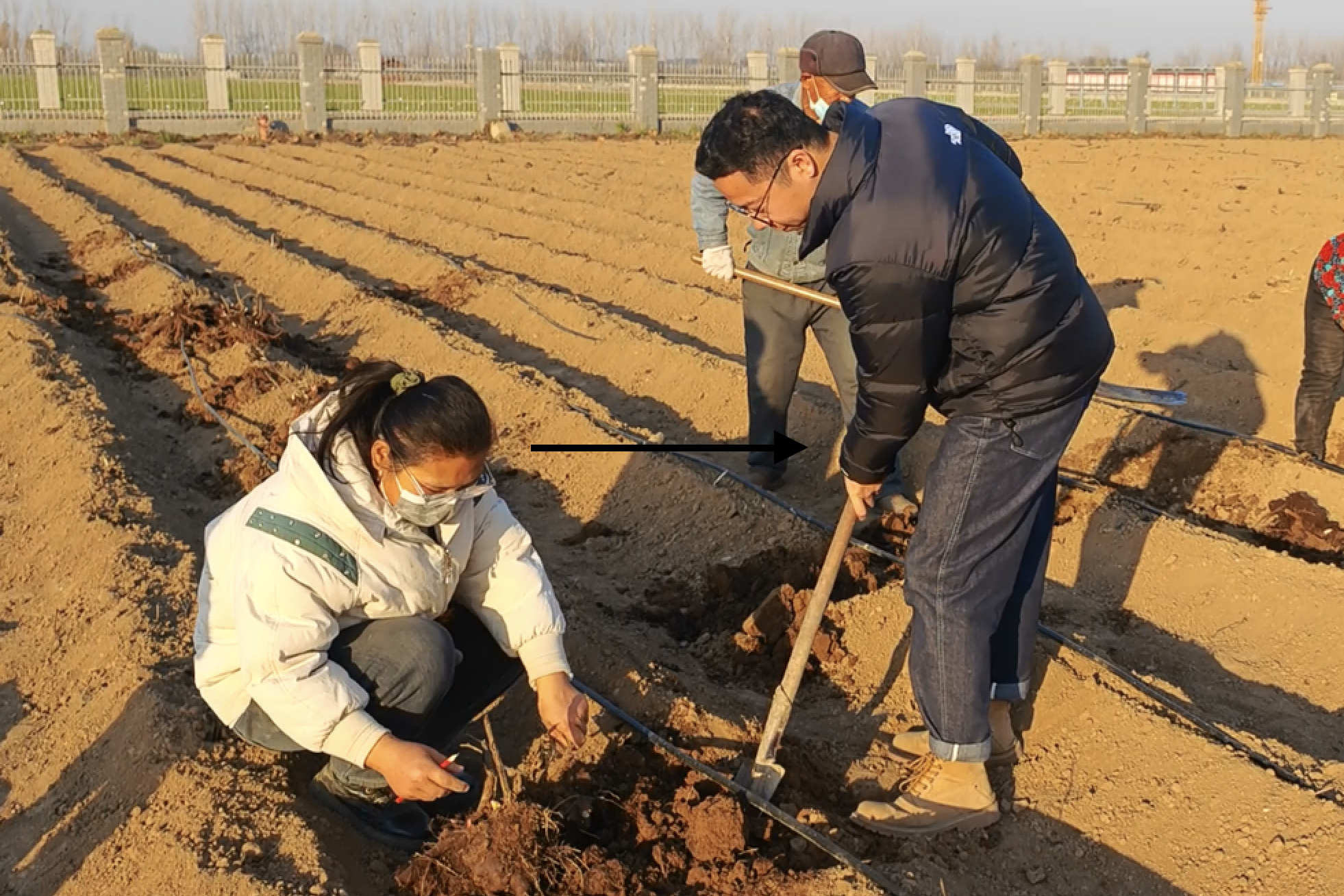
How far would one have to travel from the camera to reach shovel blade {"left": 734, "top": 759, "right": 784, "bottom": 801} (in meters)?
3.45

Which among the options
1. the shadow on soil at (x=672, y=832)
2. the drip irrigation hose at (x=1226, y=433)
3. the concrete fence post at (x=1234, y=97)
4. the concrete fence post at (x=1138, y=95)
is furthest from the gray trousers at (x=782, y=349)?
the concrete fence post at (x=1234, y=97)

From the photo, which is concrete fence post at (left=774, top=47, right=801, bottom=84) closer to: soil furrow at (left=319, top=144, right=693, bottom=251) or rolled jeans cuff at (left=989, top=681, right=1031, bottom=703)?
soil furrow at (left=319, top=144, right=693, bottom=251)

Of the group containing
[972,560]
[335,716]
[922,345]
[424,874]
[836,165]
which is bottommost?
[424,874]

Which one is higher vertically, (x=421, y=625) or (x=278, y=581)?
(x=278, y=581)

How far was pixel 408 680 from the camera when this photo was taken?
307cm

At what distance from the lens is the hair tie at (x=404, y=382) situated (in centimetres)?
289

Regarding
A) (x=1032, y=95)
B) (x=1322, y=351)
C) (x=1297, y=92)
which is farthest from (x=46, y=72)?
(x=1297, y=92)

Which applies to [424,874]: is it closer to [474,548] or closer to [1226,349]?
[474,548]

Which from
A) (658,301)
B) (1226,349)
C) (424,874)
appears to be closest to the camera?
(424,874)

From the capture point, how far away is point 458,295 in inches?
381

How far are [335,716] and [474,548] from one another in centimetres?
58

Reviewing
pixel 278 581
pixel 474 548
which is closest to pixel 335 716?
pixel 278 581

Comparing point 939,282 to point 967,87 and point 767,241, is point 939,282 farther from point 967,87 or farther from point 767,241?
point 967,87

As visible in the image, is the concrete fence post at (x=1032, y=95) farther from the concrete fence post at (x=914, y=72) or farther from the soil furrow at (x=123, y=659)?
the soil furrow at (x=123, y=659)
